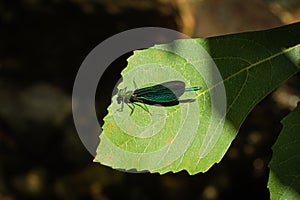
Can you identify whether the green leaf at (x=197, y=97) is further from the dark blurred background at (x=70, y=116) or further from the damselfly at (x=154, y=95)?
the dark blurred background at (x=70, y=116)

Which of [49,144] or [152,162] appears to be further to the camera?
[49,144]

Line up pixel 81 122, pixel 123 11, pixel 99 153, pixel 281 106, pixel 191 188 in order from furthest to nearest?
pixel 123 11 → pixel 281 106 → pixel 191 188 → pixel 81 122 → pixel 99 153

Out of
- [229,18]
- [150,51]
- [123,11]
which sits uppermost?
[123,11]

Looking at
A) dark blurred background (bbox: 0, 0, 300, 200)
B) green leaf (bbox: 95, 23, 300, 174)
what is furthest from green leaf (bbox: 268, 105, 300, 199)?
dark blurred background (bbox: 0, 0, 300, 200)

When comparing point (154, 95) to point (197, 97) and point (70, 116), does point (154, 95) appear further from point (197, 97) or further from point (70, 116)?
point (70, 116)

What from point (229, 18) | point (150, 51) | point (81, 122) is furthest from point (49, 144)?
point (150, 51)

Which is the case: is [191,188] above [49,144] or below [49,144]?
below

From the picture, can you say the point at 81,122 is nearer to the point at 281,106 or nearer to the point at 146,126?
the point at 281,106
